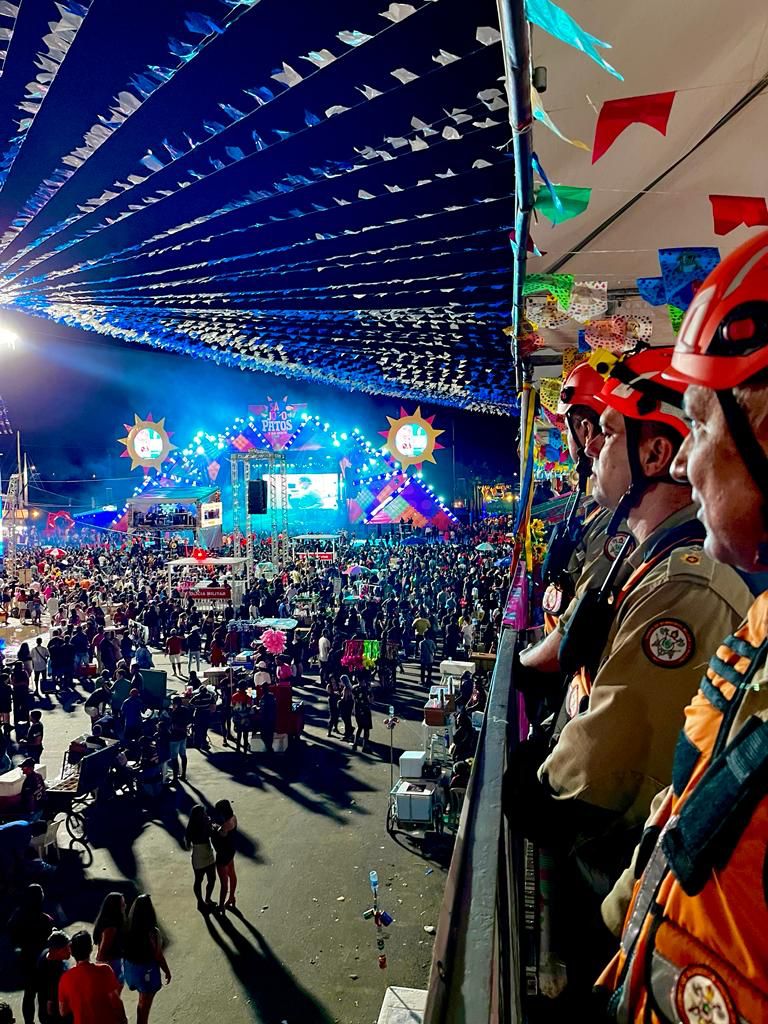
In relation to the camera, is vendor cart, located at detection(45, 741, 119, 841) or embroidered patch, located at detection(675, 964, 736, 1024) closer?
embroidered patch, located at detection(675, 964, 736, 1024)

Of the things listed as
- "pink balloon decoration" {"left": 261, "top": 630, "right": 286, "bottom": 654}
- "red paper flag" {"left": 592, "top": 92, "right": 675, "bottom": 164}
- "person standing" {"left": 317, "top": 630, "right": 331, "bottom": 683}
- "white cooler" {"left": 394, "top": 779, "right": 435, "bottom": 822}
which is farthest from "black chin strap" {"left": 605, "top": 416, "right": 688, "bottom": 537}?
"person standing" {"left": 317, "top": 630, "right": 331, "bottom": 683}

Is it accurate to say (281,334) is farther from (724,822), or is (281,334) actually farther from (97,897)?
(724,822)

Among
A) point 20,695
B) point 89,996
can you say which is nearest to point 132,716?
point 20,695

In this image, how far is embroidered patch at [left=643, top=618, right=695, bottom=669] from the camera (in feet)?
6.50

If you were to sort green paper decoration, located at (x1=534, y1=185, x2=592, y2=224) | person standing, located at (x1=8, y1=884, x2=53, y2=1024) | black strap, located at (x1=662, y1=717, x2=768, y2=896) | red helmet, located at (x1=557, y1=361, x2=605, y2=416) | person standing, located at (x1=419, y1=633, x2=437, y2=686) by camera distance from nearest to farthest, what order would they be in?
black strap, located at (x1=662, y1=717, x2=768, y2=896) < red helmet, located at (x1=557, y1=361, x2=605, y2=416) < green paper decoration, located at (x1=534, y1=185, x2=592, y2=224) < person standing, located at (x1=8, y1=884, x2=53, y2=1024) < person standing, located at (x1=419, y1=633, x2=437, y2=686)

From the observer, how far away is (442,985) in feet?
4.81

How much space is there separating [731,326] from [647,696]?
1.15 m

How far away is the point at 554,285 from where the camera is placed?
291 inches

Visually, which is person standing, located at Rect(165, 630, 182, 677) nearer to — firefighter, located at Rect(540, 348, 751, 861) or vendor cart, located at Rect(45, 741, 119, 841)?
vendor cart, located at Rect(45, 741, 119, 841)

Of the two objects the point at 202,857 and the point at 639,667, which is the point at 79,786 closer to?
the point at 202,857

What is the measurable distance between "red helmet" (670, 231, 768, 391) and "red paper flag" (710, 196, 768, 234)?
15.9 ft

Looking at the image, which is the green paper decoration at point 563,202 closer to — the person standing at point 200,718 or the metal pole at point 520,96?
the metal pole at point 520,96

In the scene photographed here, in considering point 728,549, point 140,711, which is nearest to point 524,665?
point 728,549

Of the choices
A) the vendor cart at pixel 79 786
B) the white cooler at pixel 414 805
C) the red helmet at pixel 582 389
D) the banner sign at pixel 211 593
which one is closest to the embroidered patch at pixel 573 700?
the red helmet at pixel 582 389
